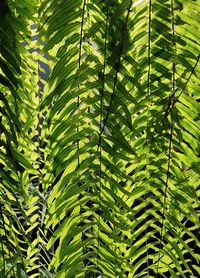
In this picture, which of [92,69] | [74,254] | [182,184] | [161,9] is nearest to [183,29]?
[161,9]

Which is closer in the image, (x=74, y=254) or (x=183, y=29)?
(x=183, y=29)

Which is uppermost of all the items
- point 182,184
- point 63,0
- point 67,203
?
point 63,0

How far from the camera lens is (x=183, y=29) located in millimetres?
715

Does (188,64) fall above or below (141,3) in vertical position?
below

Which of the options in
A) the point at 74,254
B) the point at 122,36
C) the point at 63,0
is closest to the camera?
the point at 122,36

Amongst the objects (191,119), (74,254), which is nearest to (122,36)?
(191,119)

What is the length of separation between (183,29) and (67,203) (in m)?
0.34

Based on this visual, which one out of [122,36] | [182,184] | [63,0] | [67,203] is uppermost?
[63,0]

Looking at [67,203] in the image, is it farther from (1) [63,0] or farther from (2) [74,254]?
(1) [63,0]

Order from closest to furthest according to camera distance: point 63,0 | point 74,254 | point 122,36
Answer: point 122,36
point 63,0
point 74,254

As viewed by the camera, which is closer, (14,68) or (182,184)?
(14,68)

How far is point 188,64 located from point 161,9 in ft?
0.29

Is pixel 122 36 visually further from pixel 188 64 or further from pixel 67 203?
pixel 67 203

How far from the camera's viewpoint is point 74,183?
0.80 metres
